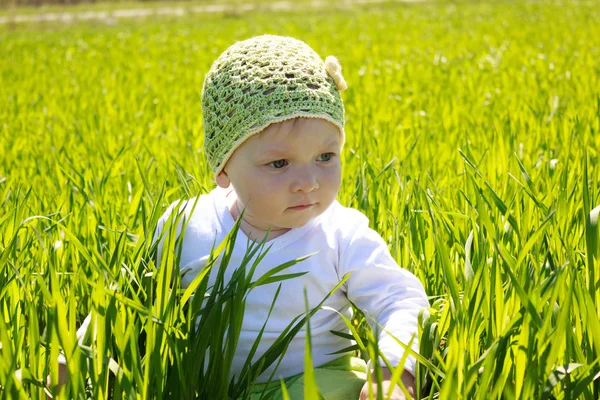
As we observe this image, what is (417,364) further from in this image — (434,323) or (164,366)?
(164,366)

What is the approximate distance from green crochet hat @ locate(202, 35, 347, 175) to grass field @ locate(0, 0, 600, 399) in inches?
7.3

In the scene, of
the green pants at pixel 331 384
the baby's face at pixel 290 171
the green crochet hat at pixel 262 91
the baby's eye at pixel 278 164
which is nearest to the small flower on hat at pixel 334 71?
the green crochet hat at pixel 262 91

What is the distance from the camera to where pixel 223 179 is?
160cm

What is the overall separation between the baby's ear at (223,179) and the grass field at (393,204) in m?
0.13

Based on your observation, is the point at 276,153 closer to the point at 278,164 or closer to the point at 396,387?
the point at 278,164

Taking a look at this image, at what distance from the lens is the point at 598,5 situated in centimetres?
1113

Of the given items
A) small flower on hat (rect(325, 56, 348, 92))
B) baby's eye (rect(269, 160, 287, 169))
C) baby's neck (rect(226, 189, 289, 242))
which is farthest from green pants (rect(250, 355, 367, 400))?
small flower on hat (rect(325, 56, 348, 92))

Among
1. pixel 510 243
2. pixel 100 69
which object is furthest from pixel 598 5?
pixel 510 243

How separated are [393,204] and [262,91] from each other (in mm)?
592

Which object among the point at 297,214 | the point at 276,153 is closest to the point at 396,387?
the point at 297,214

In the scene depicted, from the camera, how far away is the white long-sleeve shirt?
1.43 metres

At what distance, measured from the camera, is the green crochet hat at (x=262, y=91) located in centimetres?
144

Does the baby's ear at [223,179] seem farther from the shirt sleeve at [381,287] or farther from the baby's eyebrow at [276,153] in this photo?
the shirt sleeve at [381,287]

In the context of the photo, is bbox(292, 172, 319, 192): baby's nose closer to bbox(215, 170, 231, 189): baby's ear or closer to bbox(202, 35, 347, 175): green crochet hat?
bbox(202, 35, 347, 175): green crochet hat
